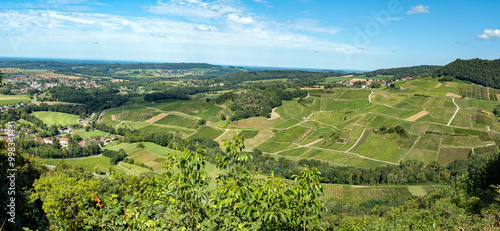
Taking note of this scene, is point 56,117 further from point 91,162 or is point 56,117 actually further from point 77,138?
point 91,162

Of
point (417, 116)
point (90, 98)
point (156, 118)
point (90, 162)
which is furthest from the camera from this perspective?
point (90, 98)

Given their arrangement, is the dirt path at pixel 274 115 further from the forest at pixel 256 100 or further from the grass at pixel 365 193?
the grass at pixel 365 193

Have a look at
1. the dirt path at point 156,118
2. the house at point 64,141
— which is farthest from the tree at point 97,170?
the dirt path at point 156,118

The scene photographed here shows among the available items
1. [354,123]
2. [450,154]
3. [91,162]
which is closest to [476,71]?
[354,123]

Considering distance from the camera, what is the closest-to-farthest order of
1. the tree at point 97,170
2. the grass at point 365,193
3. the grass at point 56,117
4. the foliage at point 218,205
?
the foliage at point 218,205
the grass at point 365,193
the tree at point 97,170
the grass at point 56,117

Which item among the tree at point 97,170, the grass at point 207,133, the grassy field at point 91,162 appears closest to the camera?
the tree at point 97,170

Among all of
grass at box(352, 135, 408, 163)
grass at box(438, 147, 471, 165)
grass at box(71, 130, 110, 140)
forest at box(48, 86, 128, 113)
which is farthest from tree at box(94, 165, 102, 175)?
forest at box(48, 86, 128, 113)

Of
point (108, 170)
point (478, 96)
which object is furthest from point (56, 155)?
point (478, 96)
